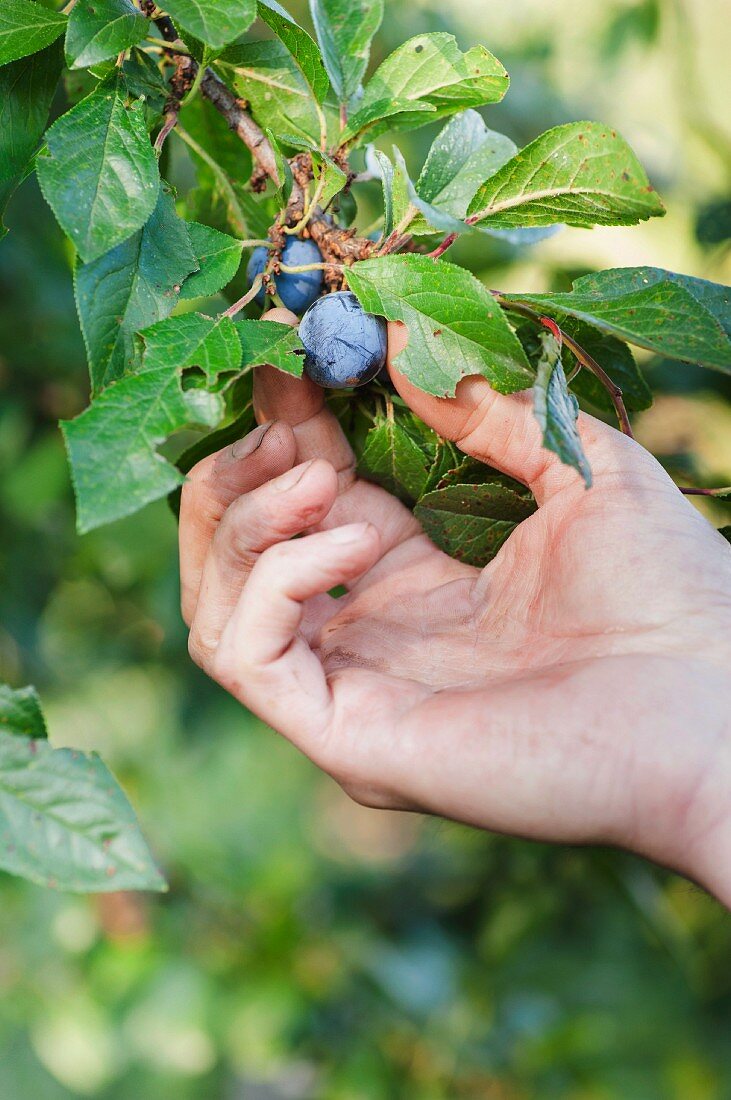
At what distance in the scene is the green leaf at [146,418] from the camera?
0.54m

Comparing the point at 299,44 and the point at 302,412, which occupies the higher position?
the point at 299,44

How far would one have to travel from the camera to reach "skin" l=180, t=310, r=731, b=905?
66 centimetres

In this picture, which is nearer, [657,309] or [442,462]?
[657,309]

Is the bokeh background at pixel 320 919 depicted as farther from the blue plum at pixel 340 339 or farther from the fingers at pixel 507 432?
the blue plum at pixel 340 339

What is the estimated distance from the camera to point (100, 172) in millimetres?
627

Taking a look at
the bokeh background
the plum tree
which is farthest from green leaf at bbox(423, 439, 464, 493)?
the bokeh background

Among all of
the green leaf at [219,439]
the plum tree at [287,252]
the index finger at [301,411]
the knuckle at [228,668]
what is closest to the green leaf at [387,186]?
the plum tree at [287,252]

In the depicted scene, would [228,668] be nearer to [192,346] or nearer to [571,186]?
[192,346]

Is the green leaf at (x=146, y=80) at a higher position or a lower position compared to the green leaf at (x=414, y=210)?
higher

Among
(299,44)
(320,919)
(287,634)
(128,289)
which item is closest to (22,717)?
(287,634)

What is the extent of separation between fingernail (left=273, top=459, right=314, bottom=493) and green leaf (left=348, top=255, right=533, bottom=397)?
0.36 ft

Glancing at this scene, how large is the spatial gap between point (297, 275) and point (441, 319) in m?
0.14

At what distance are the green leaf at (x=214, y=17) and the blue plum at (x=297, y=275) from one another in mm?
169

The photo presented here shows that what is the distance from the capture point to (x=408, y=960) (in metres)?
1.90
